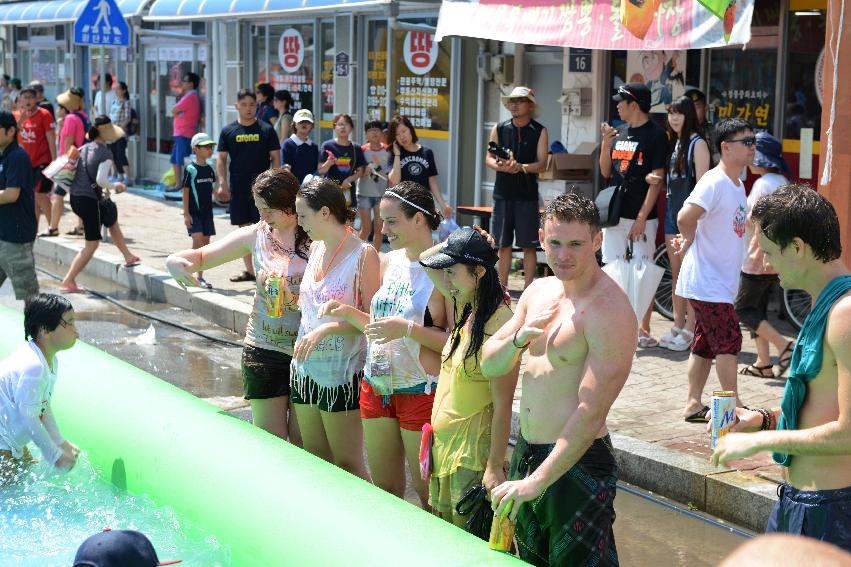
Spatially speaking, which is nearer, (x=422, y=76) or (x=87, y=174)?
(x=87, y=174)

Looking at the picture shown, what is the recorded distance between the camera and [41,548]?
17.4 feet

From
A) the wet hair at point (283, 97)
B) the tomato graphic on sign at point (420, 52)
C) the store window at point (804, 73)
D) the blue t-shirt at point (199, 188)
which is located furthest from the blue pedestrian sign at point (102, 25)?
the store window at point (804, 73)

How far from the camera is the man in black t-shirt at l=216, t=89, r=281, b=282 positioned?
1145cm

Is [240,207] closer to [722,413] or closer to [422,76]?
[422,76]

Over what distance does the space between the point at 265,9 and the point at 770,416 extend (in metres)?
11.9

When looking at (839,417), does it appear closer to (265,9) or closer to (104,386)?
(104,386)

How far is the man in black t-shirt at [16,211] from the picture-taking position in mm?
8836

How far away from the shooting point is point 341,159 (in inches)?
458

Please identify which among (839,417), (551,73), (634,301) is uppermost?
(551,73)

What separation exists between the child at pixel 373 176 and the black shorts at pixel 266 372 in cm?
628

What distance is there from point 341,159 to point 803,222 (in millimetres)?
8495

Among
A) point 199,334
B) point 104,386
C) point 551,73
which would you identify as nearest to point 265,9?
point 551,73

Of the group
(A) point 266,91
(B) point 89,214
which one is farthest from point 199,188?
(A) point 266,91

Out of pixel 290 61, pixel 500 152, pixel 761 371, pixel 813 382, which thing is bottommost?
pixel 761 371
